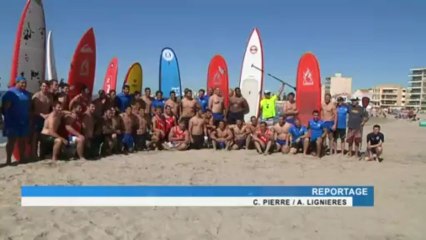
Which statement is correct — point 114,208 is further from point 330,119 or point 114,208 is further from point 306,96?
point 306,96

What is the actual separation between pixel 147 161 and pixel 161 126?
1.60 meters

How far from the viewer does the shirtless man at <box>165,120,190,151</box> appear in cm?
791

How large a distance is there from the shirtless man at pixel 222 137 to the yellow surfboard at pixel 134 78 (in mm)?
4132

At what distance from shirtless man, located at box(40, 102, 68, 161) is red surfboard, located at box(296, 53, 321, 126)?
503 centimetres

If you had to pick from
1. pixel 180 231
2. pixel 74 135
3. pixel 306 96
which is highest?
pixel 306 96

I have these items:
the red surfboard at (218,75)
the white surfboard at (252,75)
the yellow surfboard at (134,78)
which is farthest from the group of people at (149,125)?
the yellow surfboard at (134,78)

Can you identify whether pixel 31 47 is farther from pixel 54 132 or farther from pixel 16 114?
pixel 54 132

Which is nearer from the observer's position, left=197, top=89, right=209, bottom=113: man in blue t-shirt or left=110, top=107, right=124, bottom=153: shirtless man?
left=110, top=107, right=124, bottom=153: shirtless man

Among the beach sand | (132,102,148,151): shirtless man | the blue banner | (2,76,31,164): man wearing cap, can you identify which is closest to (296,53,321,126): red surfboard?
the beach sand

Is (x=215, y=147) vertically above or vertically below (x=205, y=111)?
below

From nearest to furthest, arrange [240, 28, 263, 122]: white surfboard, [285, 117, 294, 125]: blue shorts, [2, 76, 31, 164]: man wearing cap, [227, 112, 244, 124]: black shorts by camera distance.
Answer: [2, 76, 31, 164]: man wearing cap
[285, 117, 294, 125]: blue shorts
[227, 112, 244, 124]: black shorts
[240, 28, 263, 122]: white surfboard

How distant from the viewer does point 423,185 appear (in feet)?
16.9

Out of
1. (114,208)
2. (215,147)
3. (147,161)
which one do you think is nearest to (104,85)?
(215,147)

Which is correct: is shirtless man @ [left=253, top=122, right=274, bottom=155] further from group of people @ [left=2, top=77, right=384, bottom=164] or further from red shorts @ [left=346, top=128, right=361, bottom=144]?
red shorts @ [left=346, top=128, right=361, bottom=144]
